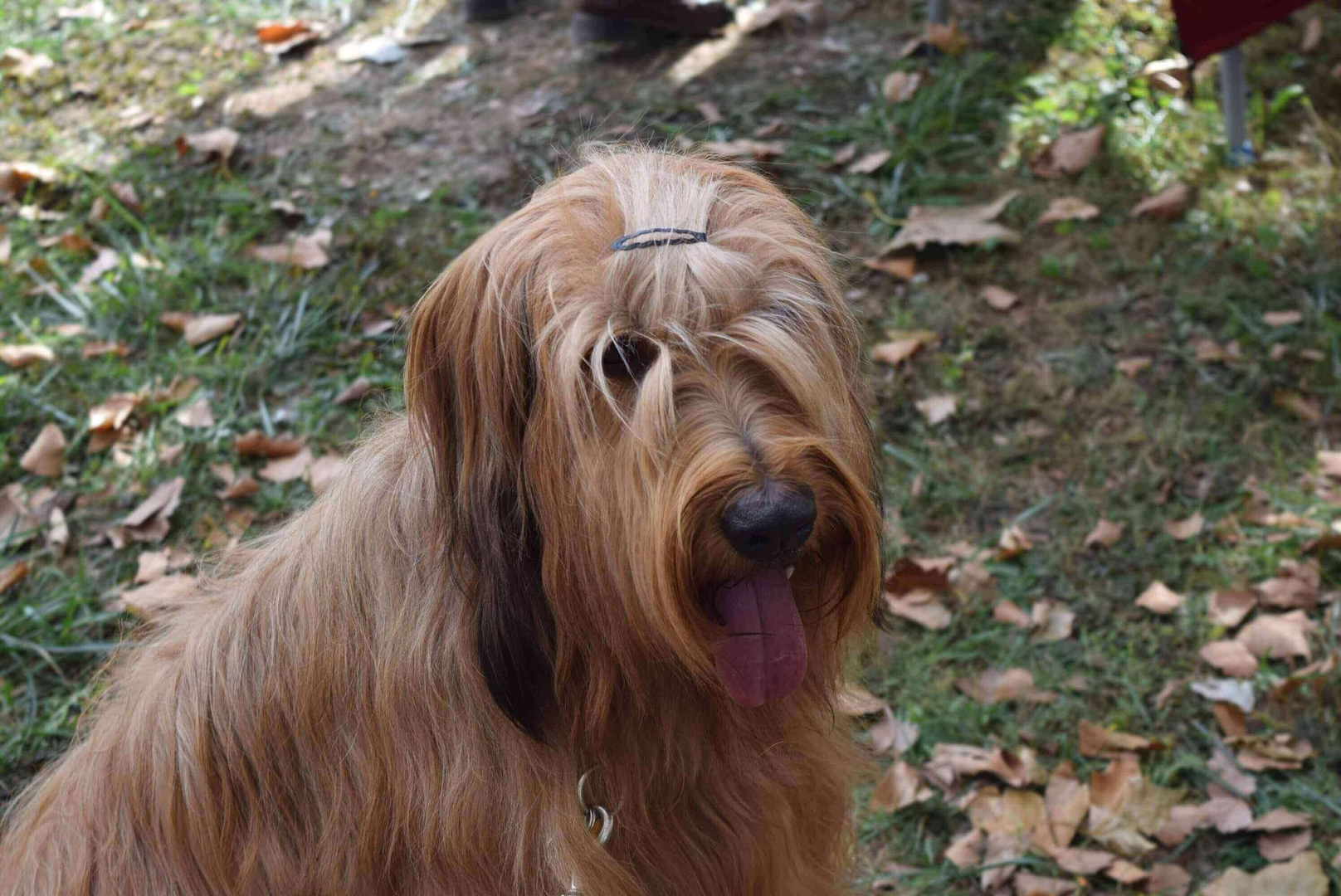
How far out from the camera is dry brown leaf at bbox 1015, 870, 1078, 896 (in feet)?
9.57

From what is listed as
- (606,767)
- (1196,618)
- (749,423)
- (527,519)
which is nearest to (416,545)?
(527,519)

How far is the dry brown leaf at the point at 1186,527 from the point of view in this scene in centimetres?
364

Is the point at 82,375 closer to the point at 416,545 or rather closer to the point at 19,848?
the point at 19,848

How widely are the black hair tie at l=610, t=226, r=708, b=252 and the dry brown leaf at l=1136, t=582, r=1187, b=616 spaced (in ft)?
7.16

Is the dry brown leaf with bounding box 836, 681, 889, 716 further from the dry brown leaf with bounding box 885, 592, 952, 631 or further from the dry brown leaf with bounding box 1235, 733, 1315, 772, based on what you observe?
the dry brown leaf with bounding box 1235, 733, 1315, 772

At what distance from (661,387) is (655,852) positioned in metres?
0.90

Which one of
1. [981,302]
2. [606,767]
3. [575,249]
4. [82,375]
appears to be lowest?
[981,302]

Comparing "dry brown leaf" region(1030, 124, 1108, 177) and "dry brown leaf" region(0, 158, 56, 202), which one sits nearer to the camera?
"dry brown leaf" region(1030, 124, 1108, 177)

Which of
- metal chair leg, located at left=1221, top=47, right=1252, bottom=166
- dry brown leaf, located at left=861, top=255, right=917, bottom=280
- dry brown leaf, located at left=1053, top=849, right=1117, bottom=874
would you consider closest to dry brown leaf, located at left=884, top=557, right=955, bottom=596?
dry brown leaf, located at left=1053, top=849, right=1117, bottom=874

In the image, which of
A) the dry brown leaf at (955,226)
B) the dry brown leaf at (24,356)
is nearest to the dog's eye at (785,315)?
the dry brown leaf at (955,226)

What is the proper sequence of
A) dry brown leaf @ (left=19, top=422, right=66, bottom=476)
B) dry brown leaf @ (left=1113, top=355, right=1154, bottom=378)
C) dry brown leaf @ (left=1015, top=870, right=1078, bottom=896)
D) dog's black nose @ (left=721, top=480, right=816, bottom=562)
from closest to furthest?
dog's black nose @ (left=721, top=480, right=816, bottom=562) → dry brown leaf @ (left=1015, top=870, right=1078, bottom=896) → dry brown leaf @ (left=19, top=422, right=66, bottom=476) → dry brown leaf @ (left=1113, top=355, right=1154, bottom=378)

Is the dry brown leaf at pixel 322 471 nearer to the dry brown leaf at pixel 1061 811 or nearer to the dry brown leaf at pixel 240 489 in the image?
the dry brown leaf at pixel 240 489

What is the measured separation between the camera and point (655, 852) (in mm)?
2201

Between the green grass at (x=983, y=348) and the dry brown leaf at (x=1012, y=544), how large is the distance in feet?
0.10
